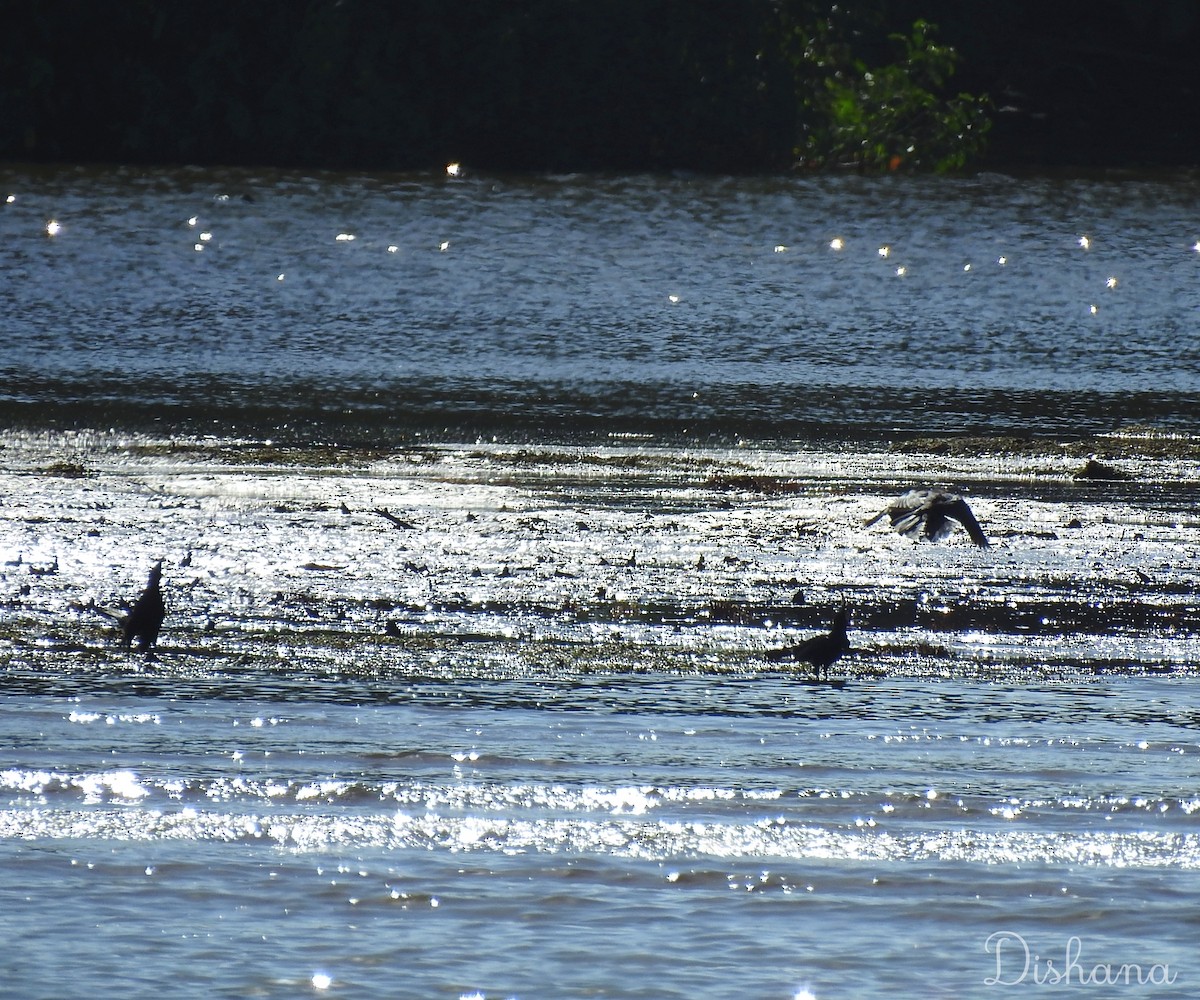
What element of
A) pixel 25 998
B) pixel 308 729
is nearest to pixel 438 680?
pixel 308 729

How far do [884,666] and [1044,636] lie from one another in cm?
48

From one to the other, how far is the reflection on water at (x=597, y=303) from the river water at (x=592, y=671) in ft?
0.24

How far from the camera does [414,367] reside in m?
10.2

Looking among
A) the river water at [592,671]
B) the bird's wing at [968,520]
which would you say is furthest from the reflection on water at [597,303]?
the bird's wing at [968,520]

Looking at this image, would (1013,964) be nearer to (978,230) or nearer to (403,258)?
(403,258)

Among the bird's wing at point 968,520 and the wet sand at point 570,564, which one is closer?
the wet sand at point 570,564

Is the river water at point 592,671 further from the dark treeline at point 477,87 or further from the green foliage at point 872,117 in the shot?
the green foliage at point 872,117

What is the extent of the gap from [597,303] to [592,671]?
25.7 ft

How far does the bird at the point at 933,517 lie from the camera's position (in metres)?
5.75

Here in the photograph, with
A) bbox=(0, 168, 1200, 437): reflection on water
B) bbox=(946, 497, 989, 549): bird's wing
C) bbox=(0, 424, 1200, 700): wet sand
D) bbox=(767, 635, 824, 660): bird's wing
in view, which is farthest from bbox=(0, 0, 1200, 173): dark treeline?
bbox=(767, 635, 824, 660): bird's wing

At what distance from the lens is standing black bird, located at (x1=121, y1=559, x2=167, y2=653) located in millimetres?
4461

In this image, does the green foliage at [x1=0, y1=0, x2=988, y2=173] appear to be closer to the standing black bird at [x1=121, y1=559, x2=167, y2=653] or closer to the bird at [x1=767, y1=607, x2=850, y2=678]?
the standing black bird at [x1=121, y1=559, x2=167, y2=653]

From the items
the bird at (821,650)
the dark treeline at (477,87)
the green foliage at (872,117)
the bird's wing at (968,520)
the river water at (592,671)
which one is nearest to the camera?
the river water at (592,671)

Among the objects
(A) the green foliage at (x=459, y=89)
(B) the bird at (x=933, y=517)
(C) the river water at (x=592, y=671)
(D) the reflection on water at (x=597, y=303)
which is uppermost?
(A) the green foliage at (x=459, y=89)
